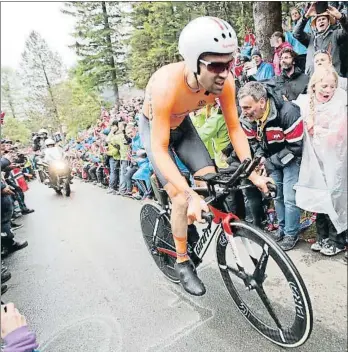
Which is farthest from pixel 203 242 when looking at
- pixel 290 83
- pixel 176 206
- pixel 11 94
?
pixel 11 94

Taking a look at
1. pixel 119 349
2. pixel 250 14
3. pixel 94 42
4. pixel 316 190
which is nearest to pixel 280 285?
pixel 316 190

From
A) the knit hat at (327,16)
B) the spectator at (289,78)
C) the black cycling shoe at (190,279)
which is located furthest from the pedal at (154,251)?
the knit hat at (327,16)

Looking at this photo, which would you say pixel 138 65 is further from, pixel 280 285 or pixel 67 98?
pixel 280 285

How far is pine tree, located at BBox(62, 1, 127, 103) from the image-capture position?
68.6 inches

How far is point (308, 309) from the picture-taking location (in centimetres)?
151

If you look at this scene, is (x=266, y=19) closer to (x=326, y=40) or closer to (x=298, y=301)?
(x=326, y=40)

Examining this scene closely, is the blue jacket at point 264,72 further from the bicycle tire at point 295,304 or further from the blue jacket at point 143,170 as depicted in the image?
the blue jacket at point 143,170

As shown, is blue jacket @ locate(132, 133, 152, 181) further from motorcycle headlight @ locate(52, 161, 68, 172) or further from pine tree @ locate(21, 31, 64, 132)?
pine tree @ locate(21, 31, 64, 132)

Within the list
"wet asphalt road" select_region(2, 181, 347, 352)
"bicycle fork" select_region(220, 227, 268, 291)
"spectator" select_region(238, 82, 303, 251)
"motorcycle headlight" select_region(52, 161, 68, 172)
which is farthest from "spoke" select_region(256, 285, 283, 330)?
"motorcycle headlight" select_region(52, 161, 68, 172)

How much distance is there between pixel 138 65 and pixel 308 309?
1.52m

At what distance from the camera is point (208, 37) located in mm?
1469

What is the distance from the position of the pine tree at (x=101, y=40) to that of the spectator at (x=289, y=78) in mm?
1097

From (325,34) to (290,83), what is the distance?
38 cm

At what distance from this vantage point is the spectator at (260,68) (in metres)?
2.01
